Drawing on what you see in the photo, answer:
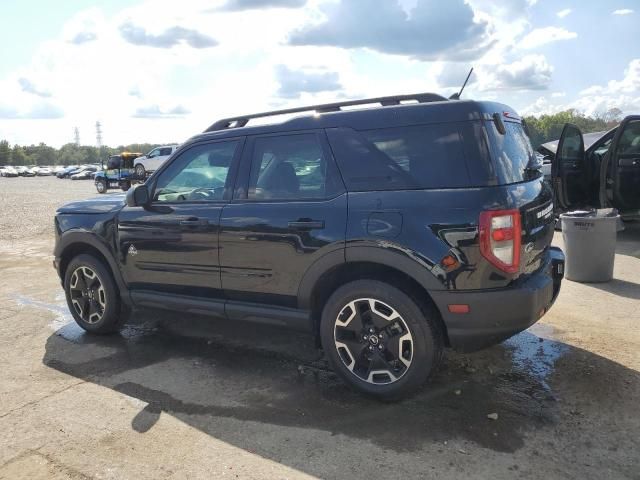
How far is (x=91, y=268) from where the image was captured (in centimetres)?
497

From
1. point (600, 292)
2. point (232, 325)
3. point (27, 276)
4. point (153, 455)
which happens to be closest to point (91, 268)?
point (232, 325)

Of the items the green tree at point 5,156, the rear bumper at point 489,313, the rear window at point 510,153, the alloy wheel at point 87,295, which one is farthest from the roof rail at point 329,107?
the green tree at point 5,156

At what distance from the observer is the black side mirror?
4.48 meters

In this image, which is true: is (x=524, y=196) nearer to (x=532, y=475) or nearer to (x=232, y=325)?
(x=532, y=475)

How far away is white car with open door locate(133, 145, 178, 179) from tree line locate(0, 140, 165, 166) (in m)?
77.8

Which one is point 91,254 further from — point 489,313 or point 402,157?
point 489,313

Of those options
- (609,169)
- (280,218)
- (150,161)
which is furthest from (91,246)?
(150,161)

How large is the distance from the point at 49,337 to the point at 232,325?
173 centimetres

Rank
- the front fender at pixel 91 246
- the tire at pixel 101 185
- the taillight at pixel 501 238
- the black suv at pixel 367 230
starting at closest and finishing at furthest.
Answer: the taillight at pixel 501 238, the black suv at pixel 367 230, the front fender at pixel 91 246, the tire at pixel 101 185

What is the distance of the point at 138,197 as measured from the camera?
4480mm

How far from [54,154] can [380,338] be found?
144 meters

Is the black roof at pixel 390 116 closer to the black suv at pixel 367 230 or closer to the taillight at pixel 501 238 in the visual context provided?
the black suv at pixel 367 230

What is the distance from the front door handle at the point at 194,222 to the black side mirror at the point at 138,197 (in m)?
0.46

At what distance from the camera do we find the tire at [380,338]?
338 centimetres
